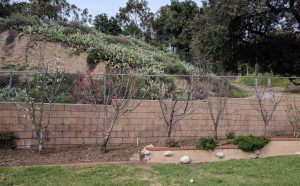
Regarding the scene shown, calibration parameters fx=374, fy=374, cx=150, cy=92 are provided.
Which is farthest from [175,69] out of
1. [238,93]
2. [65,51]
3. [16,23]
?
[16,23]

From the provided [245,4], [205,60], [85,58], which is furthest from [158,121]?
[205,60]

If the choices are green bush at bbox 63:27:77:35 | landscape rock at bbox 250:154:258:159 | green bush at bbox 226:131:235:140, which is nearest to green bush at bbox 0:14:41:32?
green bush at bbox 63:27:77:35

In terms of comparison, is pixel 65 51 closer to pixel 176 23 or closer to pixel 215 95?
pixel 215 95

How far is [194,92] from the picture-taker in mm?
9695

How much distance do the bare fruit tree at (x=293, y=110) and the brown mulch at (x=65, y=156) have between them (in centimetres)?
473

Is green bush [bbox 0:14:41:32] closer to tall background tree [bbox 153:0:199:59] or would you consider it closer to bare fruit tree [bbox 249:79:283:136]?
bare fruit tree [bbox 249:79:283:136]

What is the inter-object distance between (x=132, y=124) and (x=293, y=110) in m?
4.82

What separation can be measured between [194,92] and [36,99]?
3926 mm

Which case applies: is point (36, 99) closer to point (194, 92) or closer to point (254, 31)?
point (194, 92)

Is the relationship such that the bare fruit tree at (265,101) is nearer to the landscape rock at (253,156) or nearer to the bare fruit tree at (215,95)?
the bare fruit tree at (215,95)

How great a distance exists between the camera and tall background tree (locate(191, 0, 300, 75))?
1661 centimetres

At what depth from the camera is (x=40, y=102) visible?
836 centimetres

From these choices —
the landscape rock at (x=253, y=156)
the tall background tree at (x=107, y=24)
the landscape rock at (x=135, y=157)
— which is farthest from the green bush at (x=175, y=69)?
the tall background tree at (x=107, y=24)

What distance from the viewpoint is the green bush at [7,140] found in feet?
25.9
